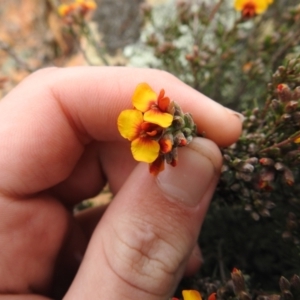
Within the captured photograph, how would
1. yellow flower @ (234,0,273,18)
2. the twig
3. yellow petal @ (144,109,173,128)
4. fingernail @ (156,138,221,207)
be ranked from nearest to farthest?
yellow petal @ (144,109,173,128), fingernail @ (156,138,221,207), yellow flower @ (234,0,273,18), the twig

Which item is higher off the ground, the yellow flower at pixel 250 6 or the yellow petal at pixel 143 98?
the yellow petal at pixel 143 98

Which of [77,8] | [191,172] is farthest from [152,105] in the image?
[77,8]

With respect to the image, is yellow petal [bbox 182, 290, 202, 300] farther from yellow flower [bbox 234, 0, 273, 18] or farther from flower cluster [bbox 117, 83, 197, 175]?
yellow flower [bbox 234, 0, 273, 18]

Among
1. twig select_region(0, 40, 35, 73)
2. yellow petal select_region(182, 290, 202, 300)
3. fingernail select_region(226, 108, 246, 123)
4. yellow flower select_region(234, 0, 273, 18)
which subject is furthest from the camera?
twig select_region(0, 40, 35, 73)

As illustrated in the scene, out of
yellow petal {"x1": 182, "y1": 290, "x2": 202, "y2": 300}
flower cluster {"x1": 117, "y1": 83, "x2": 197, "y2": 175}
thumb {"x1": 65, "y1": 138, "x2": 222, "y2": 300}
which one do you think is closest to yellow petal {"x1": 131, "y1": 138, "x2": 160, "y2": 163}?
flower cluster {"x1": 117, "y1": 83, "x2": 197, "y2": 175}

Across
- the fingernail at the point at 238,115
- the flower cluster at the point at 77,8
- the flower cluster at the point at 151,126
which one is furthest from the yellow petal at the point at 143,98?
the flower cluster at the point at 77,8

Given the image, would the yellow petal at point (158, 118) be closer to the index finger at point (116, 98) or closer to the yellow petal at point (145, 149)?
the yellow petal at point (145, 149)

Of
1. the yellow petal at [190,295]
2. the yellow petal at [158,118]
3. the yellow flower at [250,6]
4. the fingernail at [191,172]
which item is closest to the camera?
the yellow petal at [158,118]

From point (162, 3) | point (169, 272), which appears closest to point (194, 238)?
point (169, 272)

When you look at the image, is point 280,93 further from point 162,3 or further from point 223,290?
point 162,3
